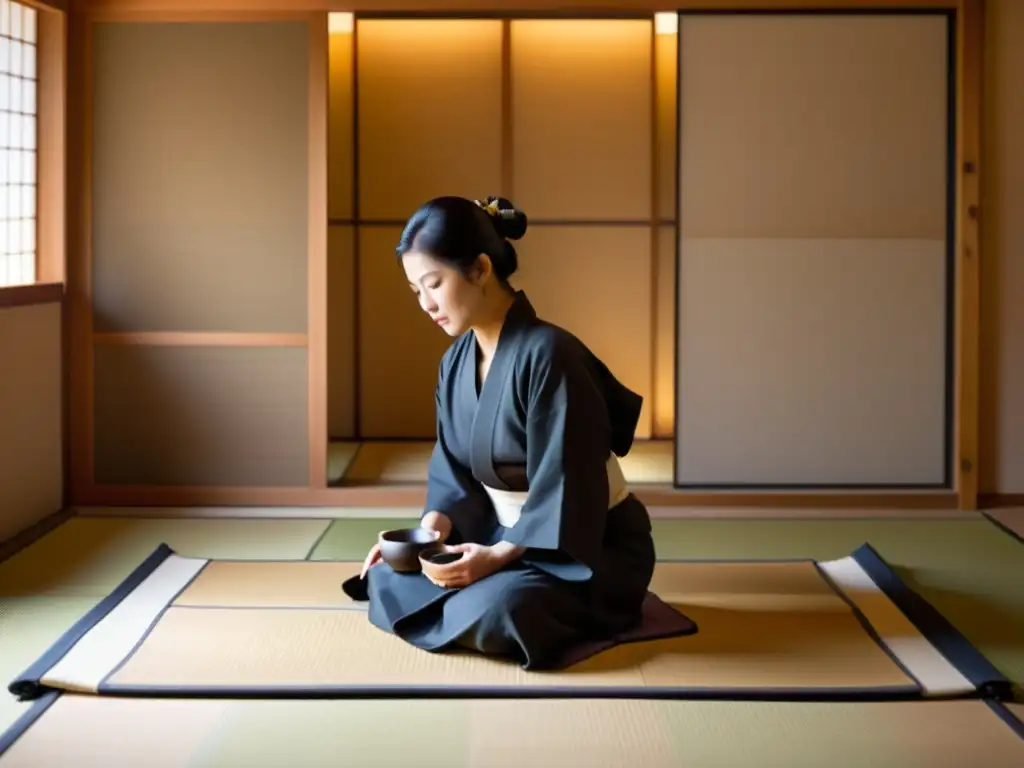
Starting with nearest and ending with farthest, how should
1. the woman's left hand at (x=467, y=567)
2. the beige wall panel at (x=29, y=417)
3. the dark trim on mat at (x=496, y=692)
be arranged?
the dark trim on mat at (x=496, y=692) < the woman's left hand at (x=467, y=567) < the beige wall panel at (x=29, y=417)

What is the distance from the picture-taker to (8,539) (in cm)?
455

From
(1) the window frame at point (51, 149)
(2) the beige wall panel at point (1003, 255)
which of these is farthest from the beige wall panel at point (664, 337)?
(1) the window frame at point (51, 149)

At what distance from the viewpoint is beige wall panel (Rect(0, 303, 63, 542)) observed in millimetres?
4605

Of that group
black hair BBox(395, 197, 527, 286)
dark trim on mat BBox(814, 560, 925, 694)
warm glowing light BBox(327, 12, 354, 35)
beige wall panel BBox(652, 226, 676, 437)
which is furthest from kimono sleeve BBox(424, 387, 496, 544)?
warm glowing light BBox(327, 12, 354, 35)

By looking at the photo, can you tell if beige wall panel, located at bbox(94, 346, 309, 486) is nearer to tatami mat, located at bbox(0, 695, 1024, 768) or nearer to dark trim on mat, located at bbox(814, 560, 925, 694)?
dark trim on mat, located at bbox(814, 560, 925, 694)

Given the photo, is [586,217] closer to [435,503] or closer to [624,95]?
[624,95]

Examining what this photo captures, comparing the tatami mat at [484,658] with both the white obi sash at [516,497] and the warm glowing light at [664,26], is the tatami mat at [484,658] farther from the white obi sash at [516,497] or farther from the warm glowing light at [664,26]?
the warm glowing light at [664,26]

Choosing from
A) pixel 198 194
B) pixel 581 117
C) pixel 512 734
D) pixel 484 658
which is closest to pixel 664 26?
pixel 581 117

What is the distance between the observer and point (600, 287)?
22.5ft

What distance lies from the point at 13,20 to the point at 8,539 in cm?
194

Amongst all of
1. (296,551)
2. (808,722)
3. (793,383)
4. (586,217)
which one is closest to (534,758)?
(808,722)

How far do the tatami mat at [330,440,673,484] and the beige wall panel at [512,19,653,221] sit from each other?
1.28 metres

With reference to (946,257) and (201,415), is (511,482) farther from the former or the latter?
(946,257)

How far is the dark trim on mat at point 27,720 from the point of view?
2.64 meters
